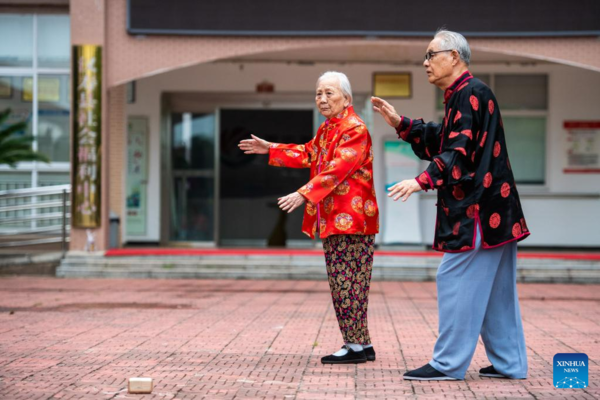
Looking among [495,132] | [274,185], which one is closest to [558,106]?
[274,185]

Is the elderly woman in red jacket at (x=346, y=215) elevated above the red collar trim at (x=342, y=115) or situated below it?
below

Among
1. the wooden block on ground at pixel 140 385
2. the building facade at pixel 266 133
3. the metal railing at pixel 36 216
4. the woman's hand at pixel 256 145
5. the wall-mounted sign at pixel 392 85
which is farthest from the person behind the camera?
the wall-mounted sign at pixel 392 85

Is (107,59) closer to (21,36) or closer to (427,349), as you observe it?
(21,36)

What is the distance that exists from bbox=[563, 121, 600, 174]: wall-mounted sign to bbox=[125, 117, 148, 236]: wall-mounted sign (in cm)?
704

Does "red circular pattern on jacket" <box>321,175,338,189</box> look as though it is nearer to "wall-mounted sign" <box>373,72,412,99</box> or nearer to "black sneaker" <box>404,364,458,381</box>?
"black sneaker" <box>404,364,458,381</box>

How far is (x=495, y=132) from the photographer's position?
467 cm

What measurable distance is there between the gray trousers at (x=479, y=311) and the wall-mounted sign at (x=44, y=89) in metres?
10.6

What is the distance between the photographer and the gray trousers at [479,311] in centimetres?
462

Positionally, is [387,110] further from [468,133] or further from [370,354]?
[370,354]

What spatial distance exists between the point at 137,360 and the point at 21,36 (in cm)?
991

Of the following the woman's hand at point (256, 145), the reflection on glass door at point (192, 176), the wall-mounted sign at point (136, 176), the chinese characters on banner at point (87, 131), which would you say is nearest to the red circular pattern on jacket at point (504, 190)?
the woman's hand at point (256, 145)

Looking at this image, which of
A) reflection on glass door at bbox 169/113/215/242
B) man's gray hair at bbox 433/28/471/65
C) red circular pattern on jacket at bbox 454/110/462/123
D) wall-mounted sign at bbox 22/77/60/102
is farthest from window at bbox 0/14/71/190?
red circular pattern on jacket at bbox 454/110/462/123

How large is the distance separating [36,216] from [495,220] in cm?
969

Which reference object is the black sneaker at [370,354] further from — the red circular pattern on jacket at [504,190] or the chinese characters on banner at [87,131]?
the chinese characters on banner at [87,131]
